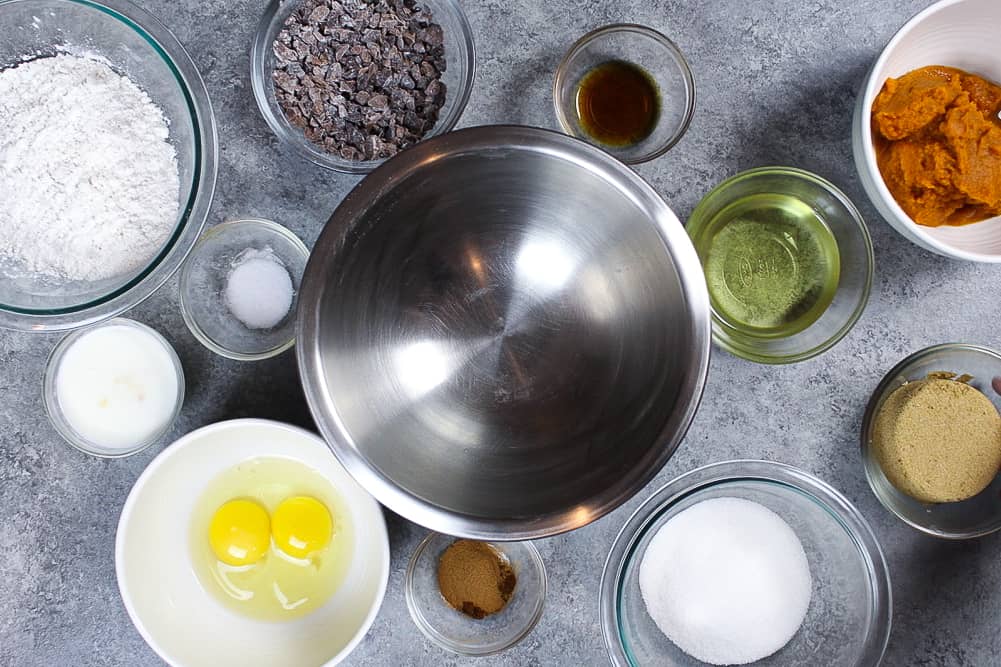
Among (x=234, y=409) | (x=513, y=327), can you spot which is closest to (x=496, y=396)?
(x=513, y=327)

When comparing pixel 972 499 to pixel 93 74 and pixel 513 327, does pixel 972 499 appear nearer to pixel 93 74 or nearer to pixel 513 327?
pixel 513 327

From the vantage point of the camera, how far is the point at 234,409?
1400mm

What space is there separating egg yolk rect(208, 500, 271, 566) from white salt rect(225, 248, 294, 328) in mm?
325

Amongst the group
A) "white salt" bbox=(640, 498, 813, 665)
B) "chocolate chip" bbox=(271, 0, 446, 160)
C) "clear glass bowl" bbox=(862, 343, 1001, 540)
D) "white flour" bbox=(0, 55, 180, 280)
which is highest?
"chocolate chip" bbox=(271, 0, 446, 160)

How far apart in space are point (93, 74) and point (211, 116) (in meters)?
0.20

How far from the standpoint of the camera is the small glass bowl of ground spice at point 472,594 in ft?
4.45

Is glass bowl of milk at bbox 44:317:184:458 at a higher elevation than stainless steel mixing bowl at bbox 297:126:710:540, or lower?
lower

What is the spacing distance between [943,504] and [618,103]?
915 millimetres

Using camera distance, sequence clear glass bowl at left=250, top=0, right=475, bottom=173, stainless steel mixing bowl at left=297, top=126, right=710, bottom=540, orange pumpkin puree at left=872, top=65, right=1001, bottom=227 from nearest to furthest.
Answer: stainless steel mixing bowl at left=297, top=126, right=710, bottom=540
orange pumpkin puree at left=872, top=65, right=1001, bottom=227
clear glass bowl at left=250, top=0, right=475, bottom=173

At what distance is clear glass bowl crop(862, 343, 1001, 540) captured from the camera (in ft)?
4.41

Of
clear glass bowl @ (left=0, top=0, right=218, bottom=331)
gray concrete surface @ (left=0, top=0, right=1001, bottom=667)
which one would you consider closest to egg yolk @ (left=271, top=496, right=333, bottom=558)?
gray concrete surface @ (left=0, top=0, right=1001, bottom=667)

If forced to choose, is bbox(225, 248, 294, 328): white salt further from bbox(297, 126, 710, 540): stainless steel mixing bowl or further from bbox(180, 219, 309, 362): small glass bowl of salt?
bbox(297, 126, 710, 540): stainless steel mixing bowl

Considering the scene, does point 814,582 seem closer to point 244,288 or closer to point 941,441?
point 941,441

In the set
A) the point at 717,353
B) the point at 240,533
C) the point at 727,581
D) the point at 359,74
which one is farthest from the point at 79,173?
the point at 727,581
